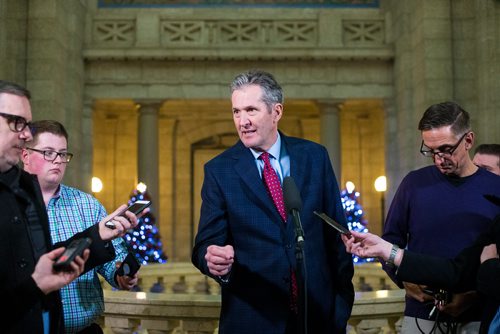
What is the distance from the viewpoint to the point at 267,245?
3.21 metres

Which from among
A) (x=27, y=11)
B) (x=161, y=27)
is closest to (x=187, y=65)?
(x=161, y=27)

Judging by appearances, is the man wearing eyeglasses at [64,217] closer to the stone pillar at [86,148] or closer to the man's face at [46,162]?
the man's face at [46,162]

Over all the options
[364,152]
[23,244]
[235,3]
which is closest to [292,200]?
[23,244]

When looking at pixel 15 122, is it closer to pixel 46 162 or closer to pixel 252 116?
pixel 46 162

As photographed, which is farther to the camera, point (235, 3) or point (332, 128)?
point (235, 3)

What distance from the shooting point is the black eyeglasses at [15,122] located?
2688mm

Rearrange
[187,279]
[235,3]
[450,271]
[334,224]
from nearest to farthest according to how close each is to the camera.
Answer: [334,224] < [450,271] < [187,279] < [235,3]

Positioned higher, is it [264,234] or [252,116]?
[252,116]

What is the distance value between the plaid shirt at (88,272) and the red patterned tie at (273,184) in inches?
40.8

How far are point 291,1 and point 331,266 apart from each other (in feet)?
48.7

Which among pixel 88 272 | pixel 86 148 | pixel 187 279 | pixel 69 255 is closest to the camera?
pixel 69 255

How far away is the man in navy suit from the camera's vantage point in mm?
3168

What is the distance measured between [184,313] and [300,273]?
2.22 metres

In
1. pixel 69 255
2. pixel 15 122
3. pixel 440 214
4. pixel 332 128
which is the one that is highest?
pixel 332 128
